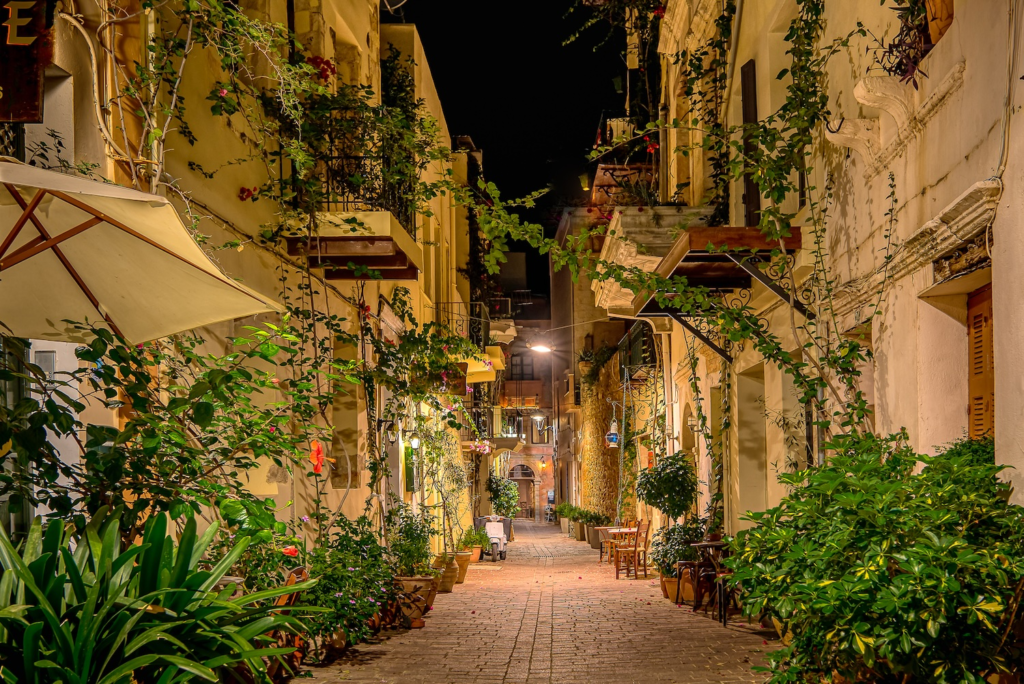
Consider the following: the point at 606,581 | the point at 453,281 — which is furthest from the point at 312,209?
the point at 453,281

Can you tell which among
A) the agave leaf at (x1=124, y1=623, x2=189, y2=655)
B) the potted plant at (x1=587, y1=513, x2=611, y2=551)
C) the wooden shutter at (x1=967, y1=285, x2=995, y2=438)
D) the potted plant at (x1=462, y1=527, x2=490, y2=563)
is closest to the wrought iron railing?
the wooden shutter at (x1=967, y1=285, x2=995, y2=438)

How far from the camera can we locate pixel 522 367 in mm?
60156

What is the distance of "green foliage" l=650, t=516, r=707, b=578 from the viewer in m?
13.2

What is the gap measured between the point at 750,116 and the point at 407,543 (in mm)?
6871

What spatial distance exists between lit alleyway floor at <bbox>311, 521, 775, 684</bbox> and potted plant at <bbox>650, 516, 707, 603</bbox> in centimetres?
28

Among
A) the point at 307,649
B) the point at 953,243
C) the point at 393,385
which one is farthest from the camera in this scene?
the point at 393,385

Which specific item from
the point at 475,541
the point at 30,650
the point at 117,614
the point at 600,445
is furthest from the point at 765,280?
the point at 600,445

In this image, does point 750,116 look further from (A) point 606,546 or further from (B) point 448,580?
(A) point 606,546

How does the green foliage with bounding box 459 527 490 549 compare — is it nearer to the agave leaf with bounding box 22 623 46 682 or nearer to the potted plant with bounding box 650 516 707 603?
the potted plant with bounding box 650 516 707 603

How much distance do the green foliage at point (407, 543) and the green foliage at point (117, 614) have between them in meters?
7.65

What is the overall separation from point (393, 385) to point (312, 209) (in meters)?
3.00

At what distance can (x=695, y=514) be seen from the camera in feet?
47.9

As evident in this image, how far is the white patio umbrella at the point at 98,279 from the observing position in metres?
4.93

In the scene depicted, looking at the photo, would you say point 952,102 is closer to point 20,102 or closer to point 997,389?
point 997,389
